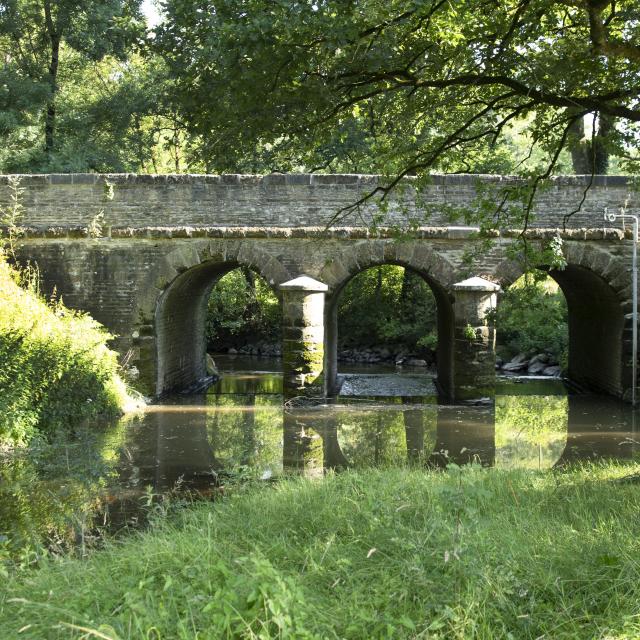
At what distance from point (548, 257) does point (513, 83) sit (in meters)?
1.56

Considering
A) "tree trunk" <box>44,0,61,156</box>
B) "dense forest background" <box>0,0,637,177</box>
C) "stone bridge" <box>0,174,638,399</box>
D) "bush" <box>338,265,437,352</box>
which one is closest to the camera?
"dense forest background" <box>0,0,637,177</box>

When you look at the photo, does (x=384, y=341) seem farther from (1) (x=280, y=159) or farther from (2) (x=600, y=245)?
(1) (x=280, y=159)

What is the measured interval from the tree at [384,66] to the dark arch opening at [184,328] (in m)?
7.18

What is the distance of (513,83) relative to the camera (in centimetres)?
689

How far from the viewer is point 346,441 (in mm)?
10633

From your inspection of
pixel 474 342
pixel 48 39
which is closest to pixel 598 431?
pixel 474 342

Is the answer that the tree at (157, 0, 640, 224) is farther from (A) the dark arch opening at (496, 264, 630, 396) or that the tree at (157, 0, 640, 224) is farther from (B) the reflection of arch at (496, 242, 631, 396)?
(A) the dark arch opening at (496, 264, 630, 396)

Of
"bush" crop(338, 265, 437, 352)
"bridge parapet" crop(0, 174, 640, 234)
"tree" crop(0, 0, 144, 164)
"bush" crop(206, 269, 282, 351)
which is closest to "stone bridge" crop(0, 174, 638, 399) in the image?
"bridge parapet" crop(0, 174, 640, 234)

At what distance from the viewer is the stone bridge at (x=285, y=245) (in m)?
13.7

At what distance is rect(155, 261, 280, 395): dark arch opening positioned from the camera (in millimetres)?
14922

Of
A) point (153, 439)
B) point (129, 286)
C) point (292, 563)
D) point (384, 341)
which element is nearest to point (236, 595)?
point (292, 563)

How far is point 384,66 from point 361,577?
442 cm

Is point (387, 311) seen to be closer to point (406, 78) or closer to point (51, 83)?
point (51, 83)

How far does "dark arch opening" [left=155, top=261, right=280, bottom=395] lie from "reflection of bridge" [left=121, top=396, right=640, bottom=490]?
1.72 metres
